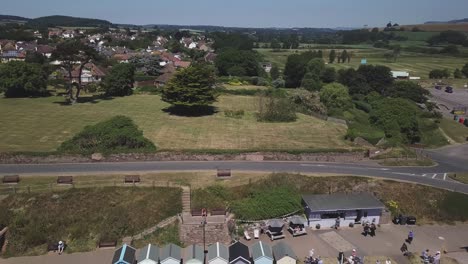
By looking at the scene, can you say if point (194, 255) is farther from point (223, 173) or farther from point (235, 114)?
point (235, 114)

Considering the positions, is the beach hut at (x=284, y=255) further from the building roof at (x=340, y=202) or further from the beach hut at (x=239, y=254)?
the building roof at (x=340, y=202)

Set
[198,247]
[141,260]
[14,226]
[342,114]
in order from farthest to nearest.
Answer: [342,114] → [14,226] → [198,247] → [141,260]

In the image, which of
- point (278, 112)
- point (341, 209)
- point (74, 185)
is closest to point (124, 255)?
point (74, 185)

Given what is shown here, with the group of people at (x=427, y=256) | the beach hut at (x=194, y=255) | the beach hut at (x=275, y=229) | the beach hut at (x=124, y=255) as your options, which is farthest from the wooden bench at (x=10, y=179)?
the group of people at (x=427, y=256)

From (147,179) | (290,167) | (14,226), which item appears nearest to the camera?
(14,226)

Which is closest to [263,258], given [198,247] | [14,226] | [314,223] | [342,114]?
[198,247]

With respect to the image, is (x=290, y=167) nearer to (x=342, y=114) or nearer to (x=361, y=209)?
(x=361, y=209)
